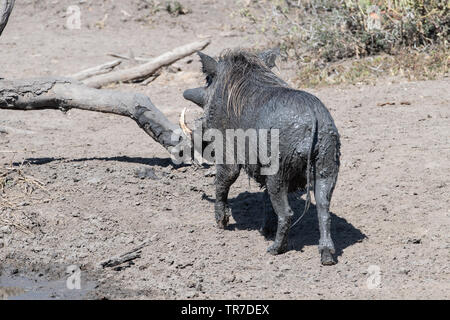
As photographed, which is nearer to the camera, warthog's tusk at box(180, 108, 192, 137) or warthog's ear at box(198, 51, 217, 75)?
warthog's ear at box(198, 51, 217, 75)

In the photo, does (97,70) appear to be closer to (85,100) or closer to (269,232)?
(85,100)

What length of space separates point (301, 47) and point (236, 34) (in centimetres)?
253

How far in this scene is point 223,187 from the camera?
6.51 m

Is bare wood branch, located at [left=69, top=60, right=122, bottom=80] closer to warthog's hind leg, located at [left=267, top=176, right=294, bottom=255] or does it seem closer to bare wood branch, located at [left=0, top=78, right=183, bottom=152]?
bare wood branch, located at [left=0, top=78, right=183, bottom=152]

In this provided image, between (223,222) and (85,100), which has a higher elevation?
(85,100)

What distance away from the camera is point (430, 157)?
757 cm

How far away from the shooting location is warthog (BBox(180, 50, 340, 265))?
18.3ft

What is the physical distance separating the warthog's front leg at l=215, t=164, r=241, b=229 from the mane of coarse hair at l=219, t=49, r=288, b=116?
0.54m

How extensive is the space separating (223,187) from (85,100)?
1.87 m

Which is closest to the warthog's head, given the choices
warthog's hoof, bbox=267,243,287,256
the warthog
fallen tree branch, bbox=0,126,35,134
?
A: the warthog

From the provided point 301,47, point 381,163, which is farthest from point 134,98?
point 301,47

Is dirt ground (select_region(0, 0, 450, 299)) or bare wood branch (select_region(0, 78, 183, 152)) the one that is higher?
bare wood branch (select_region(0, 78, 183, 152))
